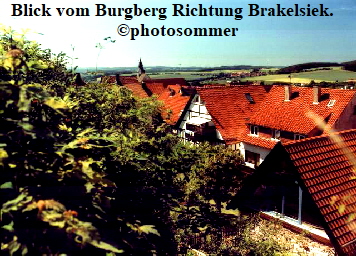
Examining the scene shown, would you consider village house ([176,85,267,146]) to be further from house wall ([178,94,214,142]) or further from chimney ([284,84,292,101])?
chimney ([284,84,292,101])

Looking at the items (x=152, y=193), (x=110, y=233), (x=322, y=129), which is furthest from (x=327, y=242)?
(x=322, y=129)

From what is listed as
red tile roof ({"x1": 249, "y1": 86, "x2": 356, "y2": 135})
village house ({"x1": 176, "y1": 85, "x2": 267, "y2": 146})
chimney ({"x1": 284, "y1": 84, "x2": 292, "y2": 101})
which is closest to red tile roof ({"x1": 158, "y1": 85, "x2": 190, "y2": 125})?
village house ({"x1": 176, "y1": 85, "x2": 267, "y2": 146})

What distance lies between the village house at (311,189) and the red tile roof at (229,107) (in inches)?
754

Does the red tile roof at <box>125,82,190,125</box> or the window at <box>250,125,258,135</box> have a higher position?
the red tile roof at <box>125,82,190,125</box>

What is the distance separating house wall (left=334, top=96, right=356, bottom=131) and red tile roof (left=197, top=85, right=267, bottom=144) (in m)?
7.74

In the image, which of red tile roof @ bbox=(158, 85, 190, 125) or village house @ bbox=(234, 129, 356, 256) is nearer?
village house @ bbox=(234, 129, 356, 256)

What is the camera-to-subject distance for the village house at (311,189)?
576 centimetres

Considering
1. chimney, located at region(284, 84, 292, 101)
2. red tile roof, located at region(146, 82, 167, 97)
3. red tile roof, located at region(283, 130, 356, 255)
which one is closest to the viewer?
red tile roof, located at region(283, 130, 356, 255)

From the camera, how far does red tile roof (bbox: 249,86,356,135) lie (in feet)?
71.7

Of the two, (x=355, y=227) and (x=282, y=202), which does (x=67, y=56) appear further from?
(x=355, y=227)

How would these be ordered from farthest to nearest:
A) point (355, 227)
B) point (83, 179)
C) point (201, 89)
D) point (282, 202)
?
point (201, 89) < point (282, 202) < point (355, 227) < point (83, 179)

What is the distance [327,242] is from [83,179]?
16.8 feet

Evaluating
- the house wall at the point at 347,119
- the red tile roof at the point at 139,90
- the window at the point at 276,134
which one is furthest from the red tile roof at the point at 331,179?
the red tile roof at the point at 139,90

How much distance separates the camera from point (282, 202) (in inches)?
273
